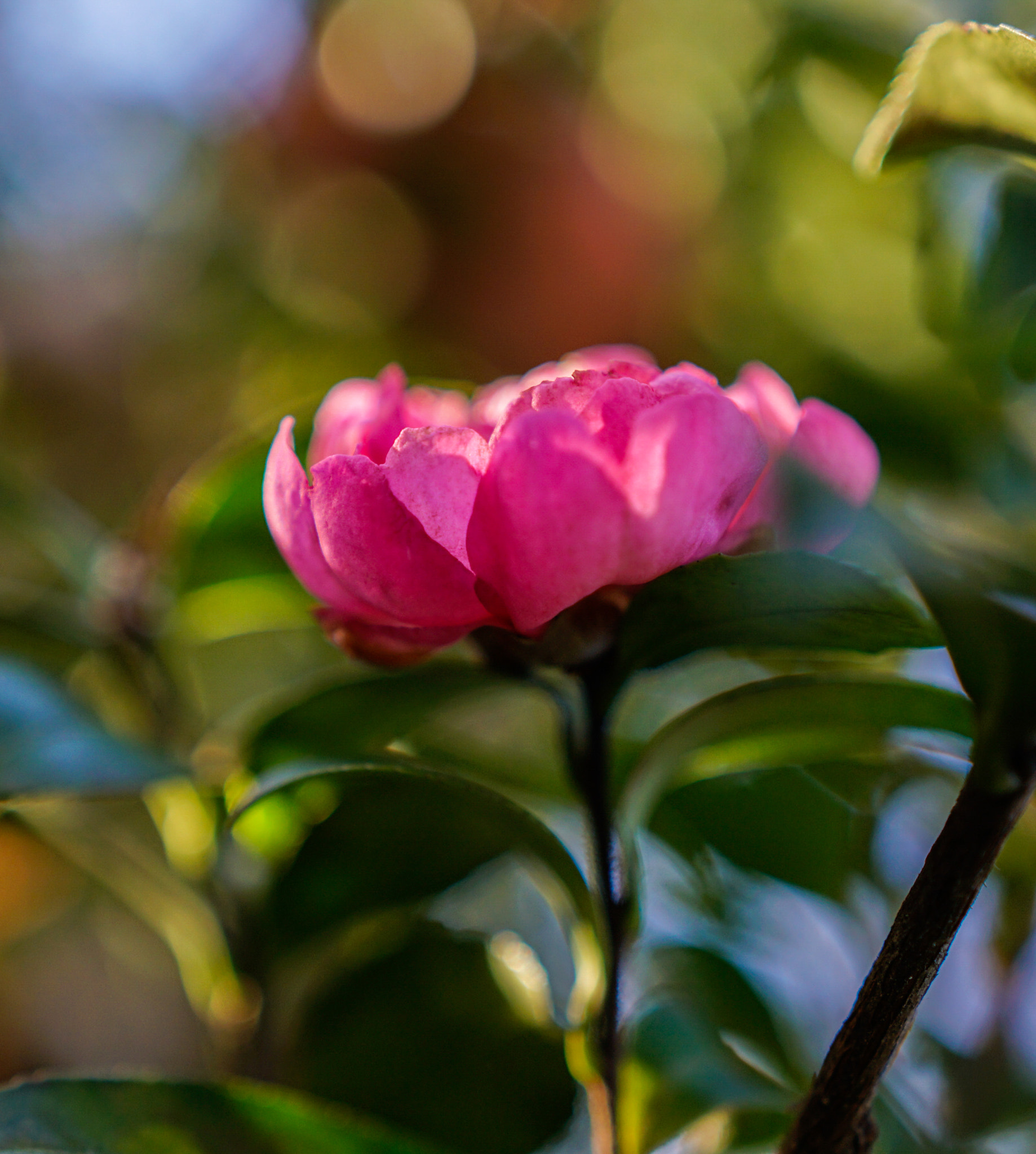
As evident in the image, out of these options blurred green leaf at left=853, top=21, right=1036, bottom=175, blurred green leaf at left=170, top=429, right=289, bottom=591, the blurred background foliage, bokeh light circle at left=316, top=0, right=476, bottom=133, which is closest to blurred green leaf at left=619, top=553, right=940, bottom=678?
the blurred background foliage

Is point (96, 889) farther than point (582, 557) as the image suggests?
Yes

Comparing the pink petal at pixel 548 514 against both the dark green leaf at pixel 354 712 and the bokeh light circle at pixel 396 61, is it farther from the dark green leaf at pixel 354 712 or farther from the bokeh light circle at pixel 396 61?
the bokeh light circle at pixel 396 61

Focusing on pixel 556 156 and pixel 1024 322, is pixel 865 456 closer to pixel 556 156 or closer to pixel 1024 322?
pixel 1024 322

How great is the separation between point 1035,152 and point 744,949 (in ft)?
1.36

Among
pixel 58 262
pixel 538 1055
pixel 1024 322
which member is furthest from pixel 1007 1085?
pixel 58 262

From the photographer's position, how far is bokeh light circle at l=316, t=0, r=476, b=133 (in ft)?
4.06

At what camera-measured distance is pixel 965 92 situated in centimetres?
25

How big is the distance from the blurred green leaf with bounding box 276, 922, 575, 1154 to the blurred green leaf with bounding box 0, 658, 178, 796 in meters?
0.15

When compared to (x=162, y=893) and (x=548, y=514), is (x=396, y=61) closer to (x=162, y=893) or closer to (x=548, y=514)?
(x=162, y=893)

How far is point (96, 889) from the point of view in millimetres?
840

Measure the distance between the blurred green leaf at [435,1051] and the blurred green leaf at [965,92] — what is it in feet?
1.13

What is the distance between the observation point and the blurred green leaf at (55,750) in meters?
0.33

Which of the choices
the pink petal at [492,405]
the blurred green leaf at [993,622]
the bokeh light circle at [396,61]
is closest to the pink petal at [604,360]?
the pink petal at [492,405]

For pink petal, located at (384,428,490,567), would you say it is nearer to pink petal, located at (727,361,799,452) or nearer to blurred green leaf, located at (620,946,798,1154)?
pink petal, located at (727,361,799,452)
